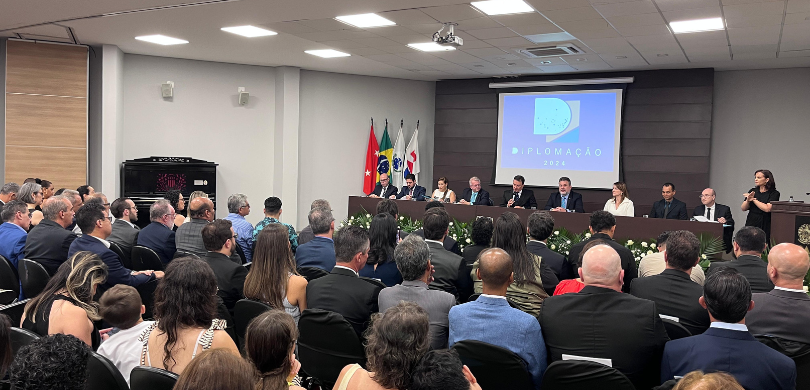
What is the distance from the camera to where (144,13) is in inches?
282

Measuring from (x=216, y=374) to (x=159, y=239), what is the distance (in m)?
4.01

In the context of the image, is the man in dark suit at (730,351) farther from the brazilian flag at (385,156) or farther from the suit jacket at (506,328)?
the brazilian flag at (385,156)

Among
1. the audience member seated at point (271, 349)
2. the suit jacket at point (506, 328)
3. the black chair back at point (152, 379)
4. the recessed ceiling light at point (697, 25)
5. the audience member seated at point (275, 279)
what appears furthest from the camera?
the recessed ceiling light at point (697, 25)

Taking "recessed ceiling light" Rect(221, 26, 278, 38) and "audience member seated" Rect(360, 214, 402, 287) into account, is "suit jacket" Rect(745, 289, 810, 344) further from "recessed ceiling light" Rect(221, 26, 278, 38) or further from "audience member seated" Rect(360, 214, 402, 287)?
"recessed ceiling light" Rect(221, 26, 278, 38)

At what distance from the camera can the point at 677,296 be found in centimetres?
316

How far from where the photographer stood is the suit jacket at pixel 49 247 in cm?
437

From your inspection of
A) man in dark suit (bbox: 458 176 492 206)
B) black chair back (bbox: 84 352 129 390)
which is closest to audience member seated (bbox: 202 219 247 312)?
black chair back (bbox: 84 352 129 390)

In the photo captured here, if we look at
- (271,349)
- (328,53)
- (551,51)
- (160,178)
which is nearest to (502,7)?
(551,51)

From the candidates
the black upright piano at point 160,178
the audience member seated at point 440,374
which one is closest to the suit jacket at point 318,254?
the audience member seated at point 440,374

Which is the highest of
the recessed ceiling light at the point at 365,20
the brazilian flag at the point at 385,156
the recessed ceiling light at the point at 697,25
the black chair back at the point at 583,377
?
the recessed ceiling light at the point at 365,20

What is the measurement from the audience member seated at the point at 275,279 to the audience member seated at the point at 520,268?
3.92 ft

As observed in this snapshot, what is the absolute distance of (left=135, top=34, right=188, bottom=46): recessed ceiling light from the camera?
28.5 ft

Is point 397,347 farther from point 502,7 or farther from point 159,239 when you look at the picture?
point 502,7

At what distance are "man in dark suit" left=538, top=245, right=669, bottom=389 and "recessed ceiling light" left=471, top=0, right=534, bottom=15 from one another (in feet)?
13.3
